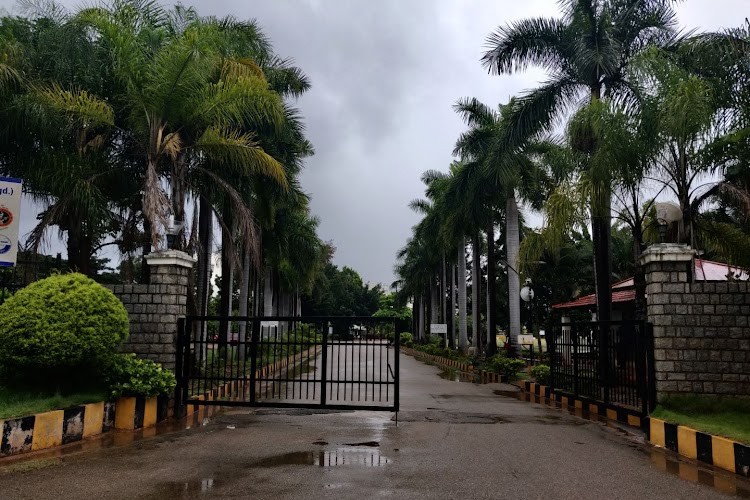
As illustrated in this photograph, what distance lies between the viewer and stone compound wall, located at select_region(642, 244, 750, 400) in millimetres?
9141

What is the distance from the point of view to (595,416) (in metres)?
11.2

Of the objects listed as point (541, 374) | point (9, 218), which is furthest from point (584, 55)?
point (9, 218)

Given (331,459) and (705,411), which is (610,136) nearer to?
(705,411)

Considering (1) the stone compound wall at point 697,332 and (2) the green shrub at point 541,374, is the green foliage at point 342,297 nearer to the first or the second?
(2) the green shrub at point 541,374

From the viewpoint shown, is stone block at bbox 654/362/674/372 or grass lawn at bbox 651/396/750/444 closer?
grass lawn at bbox 651/396/750/444

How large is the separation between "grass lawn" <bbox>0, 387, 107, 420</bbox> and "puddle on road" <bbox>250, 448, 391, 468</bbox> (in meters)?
3.03

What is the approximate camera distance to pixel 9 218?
8.99 m

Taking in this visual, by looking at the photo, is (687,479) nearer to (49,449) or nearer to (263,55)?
(49,449)

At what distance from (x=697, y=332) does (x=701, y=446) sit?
243 centimetres

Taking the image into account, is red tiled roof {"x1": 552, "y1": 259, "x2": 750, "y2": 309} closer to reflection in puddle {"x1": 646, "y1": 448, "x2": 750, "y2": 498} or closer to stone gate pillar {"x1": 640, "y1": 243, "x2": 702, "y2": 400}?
stone gate pillar {"x1": 640, "y1": 243, "x2": 702, "y2": 400}

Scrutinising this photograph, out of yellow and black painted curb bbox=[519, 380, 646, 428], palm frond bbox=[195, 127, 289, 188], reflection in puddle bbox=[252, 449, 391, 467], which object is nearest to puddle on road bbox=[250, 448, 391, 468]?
reflection in puddle bbox=[252, 449, 391, 467]

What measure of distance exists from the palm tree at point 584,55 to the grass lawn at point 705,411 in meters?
6.22

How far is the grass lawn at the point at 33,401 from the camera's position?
7157 millimetres

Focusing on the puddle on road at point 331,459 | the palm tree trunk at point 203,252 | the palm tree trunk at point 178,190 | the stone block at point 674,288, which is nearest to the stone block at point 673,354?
the stone block at point 674,288
